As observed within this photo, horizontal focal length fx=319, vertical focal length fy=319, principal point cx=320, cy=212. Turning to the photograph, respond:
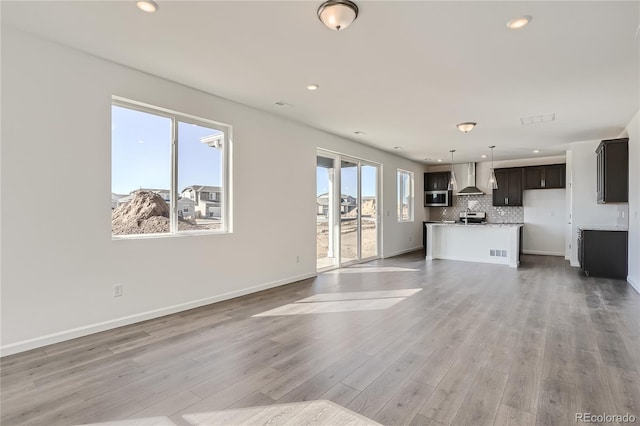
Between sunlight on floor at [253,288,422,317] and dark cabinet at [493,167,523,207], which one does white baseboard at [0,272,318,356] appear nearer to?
sunlight on floor at [253,288,422,317]

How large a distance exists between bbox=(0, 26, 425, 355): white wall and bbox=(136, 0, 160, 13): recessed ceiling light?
1184 mm

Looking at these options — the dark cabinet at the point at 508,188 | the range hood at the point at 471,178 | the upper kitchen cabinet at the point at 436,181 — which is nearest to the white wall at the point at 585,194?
the dark cabinet at the point at 508,188

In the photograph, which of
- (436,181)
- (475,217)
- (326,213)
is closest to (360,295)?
(326,213)

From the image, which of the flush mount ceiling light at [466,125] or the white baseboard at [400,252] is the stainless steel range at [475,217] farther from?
the flush mount ceiling light at [466,125]

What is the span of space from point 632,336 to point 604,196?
3581 millimetres

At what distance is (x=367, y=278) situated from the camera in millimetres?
5688

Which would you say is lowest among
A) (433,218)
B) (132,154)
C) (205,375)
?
(205,375)

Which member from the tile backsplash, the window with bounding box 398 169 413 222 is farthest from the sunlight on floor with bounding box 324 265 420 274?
the tile backsplash

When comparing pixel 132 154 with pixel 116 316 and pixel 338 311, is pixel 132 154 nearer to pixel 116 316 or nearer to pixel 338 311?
pixel 116 316

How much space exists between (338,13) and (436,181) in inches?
344

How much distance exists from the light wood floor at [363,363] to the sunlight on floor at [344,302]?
0.14ft

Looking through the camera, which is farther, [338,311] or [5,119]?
[338,311]

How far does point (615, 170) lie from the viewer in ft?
17.9

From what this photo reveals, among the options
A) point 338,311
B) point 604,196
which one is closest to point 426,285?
point 338,311
